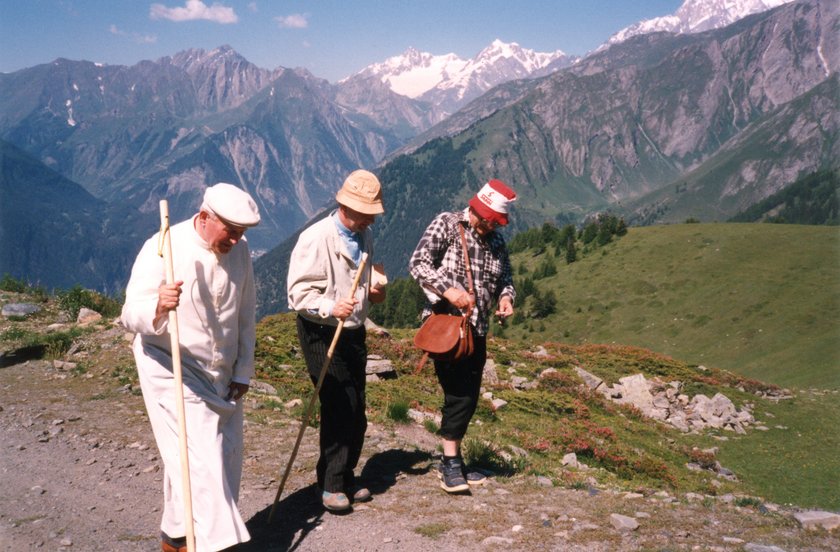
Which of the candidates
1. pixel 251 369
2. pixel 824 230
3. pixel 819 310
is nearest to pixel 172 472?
pixel 251 369

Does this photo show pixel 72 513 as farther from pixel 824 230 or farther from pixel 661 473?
pixel 824 230

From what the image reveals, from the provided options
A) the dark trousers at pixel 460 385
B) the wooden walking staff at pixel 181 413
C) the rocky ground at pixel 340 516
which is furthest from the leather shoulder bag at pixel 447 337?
the wooden walking staff at pixel 181 413

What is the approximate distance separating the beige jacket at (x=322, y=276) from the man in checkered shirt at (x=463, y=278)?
2.91ft

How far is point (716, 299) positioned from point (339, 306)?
70.5m

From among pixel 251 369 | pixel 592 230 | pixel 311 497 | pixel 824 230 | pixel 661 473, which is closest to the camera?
pixel 251 369

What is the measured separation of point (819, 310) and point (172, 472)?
63186 mm

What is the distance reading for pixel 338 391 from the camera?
20.8 feet

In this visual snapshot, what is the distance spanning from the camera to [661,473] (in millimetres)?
12422

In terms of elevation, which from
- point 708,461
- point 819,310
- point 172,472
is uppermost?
point 172,472

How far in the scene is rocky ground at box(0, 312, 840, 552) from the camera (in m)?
5.88

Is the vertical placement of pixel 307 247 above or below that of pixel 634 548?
above

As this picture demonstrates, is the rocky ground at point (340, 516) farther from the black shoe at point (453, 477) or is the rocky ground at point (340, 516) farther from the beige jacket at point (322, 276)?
the beige jacket at point (322, 276)

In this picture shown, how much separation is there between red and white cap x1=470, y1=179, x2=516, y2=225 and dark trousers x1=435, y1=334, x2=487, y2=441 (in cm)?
135

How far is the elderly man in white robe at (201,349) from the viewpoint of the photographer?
4.79m
